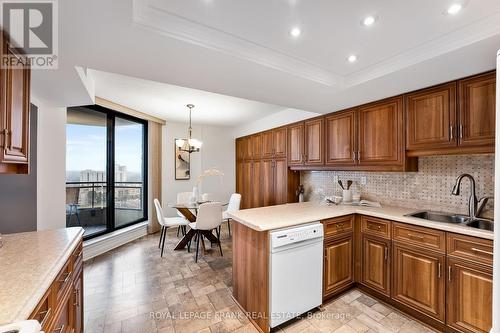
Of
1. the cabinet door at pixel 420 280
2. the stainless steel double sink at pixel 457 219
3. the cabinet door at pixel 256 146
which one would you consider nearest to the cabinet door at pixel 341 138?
the stainless steel double sink at pixel 457 219

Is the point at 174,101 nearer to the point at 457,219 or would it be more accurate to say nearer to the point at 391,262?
the point at 391,262

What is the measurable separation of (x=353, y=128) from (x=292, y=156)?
1179 millimetres

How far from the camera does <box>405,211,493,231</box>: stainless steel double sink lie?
1.94m

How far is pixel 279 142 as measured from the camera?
410cm

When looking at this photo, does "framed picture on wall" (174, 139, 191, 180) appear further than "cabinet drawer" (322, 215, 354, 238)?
Yes

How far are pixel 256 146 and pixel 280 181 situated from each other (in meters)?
1.13

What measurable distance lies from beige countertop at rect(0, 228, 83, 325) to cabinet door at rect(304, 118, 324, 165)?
9.60ft

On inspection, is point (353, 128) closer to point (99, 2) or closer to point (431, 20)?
point (431, 20)

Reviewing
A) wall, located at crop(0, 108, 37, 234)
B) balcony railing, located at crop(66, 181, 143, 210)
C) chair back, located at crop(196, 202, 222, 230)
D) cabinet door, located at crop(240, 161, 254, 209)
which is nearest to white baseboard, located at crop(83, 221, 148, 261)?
balcony railing, located at crop(66, 181, 143, 210)

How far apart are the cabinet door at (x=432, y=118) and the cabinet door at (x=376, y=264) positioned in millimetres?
1078

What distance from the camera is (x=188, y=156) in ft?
17.1

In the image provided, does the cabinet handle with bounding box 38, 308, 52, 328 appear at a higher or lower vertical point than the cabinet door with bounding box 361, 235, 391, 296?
→ higher

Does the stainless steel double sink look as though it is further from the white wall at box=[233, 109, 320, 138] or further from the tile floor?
the white wall at box=[233, 109, 320, 138]

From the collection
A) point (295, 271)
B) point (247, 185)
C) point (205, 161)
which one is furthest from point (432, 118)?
point (205, 161)
